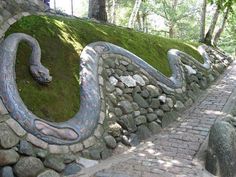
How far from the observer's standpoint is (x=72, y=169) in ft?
15.9

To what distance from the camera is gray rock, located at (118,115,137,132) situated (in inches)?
248

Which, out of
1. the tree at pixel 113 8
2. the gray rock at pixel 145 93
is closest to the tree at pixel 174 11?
the tree at pixel 113 8

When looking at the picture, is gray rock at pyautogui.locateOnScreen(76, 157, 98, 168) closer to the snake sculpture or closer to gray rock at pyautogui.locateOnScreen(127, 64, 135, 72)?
the snake sculpture

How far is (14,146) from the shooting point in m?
4.36

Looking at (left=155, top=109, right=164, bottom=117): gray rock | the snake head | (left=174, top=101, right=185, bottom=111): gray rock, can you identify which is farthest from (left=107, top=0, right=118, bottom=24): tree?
the snake head

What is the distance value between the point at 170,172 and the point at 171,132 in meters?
2.00

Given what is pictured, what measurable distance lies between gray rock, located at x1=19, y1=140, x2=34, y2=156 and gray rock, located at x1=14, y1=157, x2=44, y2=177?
73 millimetres

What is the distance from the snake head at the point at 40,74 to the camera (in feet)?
18.0

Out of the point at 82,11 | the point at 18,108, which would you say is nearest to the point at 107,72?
the point at 18,108

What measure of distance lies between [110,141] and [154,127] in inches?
62.0

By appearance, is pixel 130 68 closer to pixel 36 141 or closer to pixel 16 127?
pixel 36 141

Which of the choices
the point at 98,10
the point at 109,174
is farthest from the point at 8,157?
the point at 98,10

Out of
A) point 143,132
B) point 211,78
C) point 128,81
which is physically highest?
point 128,81

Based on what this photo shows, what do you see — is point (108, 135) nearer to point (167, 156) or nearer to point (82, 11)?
point (167, 156)
